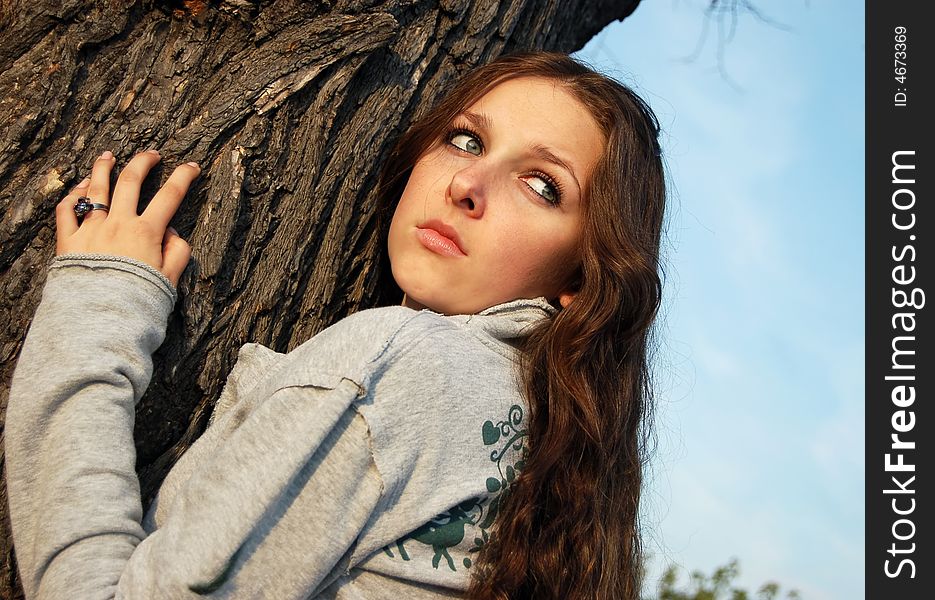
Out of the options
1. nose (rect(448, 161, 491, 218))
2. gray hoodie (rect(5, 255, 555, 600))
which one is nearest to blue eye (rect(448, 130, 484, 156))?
nose (rect(448, 161, 491, 218))

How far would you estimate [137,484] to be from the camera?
193 centimetres

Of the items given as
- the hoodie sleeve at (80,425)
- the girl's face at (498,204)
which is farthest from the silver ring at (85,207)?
the girl's face at (498,204)

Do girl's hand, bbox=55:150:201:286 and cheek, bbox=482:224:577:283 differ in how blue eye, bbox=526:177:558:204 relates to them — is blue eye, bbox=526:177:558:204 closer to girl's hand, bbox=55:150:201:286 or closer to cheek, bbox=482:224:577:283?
cheek, bbox=482:224:577:283

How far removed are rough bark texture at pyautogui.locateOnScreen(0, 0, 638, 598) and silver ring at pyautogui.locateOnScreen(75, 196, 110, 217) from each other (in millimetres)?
76

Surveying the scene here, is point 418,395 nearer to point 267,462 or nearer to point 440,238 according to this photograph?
point 267,462

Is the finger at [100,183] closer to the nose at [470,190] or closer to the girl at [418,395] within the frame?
the girl at [418,395]

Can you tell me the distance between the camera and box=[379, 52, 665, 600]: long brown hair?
7.09ft

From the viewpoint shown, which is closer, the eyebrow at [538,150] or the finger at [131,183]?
the finger at [131,183]

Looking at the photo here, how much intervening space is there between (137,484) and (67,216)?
0.63 metres

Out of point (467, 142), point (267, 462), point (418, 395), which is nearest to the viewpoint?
point (267, 462)

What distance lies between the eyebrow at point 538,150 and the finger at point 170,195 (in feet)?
2.43

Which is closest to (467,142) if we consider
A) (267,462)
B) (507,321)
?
(507,321)

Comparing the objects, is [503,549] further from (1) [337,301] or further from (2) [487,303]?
(1) [337,301]

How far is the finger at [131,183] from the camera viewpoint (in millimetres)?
2129
